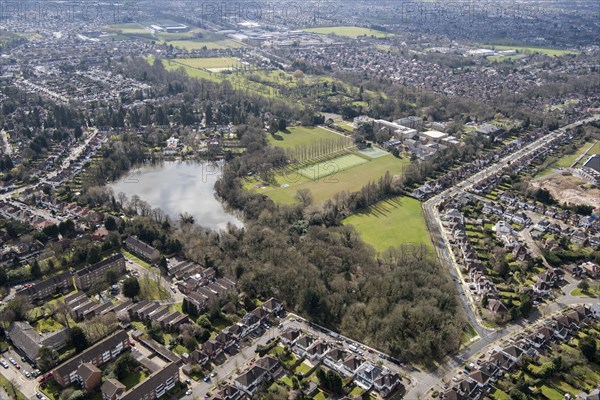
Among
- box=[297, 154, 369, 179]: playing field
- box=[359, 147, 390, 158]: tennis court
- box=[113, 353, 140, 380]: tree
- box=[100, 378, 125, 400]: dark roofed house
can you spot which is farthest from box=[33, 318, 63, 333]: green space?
box=[359, 147, 390, 158]: tennis court

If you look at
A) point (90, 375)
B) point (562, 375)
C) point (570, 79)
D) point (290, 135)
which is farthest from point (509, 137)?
point (90, 375)

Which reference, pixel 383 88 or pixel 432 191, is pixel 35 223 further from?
pixel 383 88

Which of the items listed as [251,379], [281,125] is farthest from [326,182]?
[251,379]

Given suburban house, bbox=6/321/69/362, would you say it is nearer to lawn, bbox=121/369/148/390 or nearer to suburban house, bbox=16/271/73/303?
suburban house, bbox=16/271/73/303

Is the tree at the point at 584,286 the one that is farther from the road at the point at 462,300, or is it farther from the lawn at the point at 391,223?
the lawn at the point at 391,223

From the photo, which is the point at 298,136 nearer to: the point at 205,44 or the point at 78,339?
the point at 78,339

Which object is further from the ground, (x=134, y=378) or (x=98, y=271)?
(x=98, y=271)
